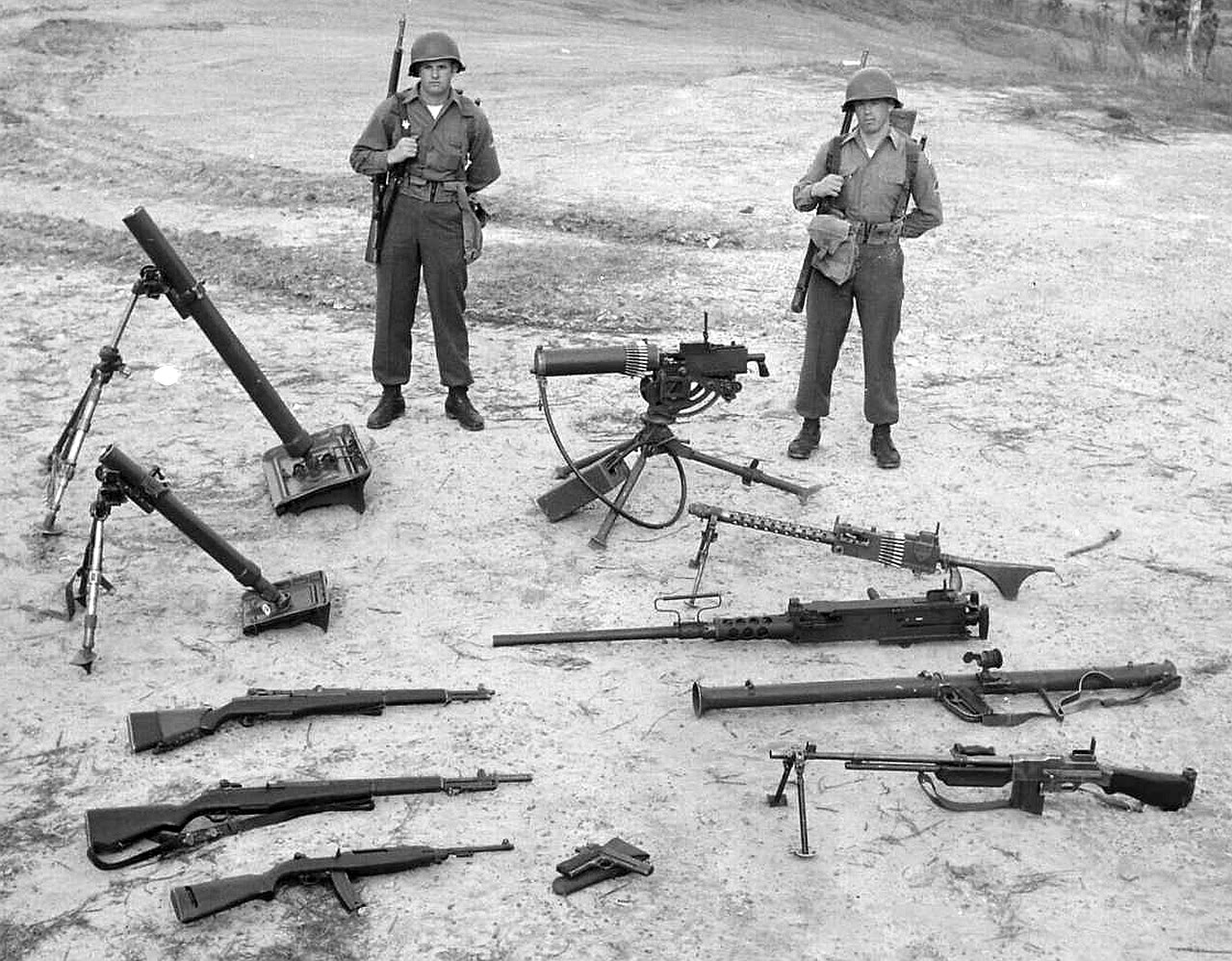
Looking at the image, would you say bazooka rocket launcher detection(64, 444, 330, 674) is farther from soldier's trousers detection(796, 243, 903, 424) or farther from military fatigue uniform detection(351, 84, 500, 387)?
soldier's trousers detection(796, 243, 903, 424)

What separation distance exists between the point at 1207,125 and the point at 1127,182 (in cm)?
366

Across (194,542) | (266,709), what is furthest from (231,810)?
(194,542)

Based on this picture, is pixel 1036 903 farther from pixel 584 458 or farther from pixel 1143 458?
pixel 1143 458

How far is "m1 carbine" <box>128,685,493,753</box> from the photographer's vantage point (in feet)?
20.4

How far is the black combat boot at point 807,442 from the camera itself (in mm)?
8938

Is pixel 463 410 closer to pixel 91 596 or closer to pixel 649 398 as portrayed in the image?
pixel 649 398

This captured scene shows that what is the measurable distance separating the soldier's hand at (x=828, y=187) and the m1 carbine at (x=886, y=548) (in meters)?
2.02

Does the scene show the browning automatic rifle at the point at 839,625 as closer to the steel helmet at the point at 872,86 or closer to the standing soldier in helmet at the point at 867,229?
the standing soldier in helmet at the point at 867,229

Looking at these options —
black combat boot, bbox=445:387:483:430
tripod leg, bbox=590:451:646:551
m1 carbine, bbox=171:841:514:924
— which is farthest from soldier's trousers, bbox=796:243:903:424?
m1 carbine, bbox=171:841:514:924

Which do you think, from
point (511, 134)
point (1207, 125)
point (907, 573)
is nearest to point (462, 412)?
point (907, 573)

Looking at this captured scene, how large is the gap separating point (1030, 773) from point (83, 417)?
4.86 metres

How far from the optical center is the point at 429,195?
28.3 ft

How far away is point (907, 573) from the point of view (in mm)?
7832

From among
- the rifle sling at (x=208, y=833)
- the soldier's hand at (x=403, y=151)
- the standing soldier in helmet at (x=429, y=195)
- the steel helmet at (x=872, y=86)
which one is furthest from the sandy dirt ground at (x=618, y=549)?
the steel helmet at (x=872, y=86)
